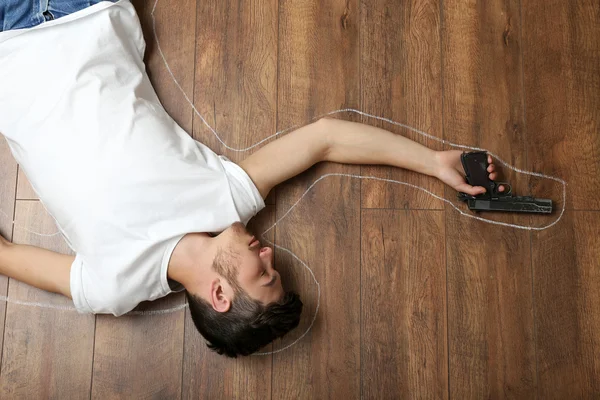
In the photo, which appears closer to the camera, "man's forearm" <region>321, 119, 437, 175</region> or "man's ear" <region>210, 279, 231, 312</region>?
"man's ear" <region>210, 279, 231, 312</region>

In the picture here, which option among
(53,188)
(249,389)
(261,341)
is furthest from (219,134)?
Answer: (249,389)

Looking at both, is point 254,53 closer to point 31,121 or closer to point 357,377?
point 31,121

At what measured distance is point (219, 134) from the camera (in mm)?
1133

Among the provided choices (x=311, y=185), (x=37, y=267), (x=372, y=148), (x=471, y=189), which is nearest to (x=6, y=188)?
(x=37, y=267)

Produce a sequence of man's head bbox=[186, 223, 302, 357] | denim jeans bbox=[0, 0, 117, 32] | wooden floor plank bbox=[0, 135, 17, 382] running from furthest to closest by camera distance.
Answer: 1. wooden floor plank bbox=[0, 135, 17, 382]
2. denim jeans bbox=[0, 0, 117, 32]
3. man's head bbox=[186, 223, 302, 357]

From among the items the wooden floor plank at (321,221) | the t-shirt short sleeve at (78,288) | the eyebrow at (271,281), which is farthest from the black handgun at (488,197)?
the t-shirt short sleeve at (78,288)

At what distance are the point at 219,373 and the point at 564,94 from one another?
109 cm

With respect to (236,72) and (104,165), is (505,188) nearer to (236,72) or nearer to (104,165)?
(236,72)

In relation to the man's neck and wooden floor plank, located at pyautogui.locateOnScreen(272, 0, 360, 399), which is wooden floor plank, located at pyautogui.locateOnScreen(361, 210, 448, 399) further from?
the man's neck

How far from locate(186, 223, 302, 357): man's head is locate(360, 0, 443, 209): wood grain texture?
33 centimetres

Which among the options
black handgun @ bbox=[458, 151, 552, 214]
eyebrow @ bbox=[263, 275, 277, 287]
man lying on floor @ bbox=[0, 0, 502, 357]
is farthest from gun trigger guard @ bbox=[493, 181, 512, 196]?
eyebrow @ bbox=[263, 275, 277, 287]

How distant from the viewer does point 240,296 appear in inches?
35.3

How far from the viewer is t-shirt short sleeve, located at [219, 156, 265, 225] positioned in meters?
0.98

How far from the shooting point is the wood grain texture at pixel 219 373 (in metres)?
1.06
